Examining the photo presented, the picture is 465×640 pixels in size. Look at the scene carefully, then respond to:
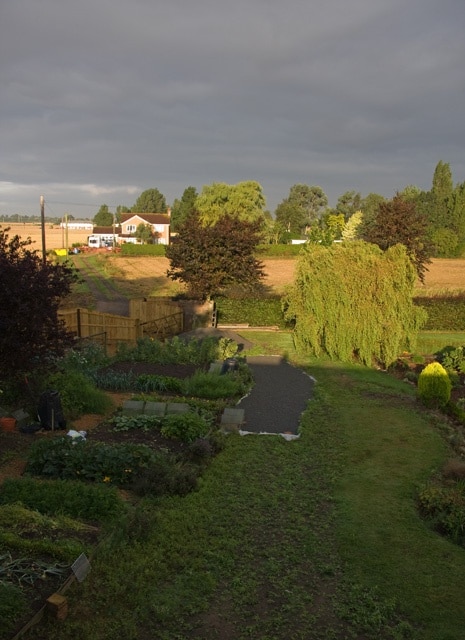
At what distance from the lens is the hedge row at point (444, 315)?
1163 inches

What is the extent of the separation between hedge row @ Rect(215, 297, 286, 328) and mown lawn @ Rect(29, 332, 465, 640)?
17719 millimetres

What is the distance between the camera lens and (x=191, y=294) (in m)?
31.1

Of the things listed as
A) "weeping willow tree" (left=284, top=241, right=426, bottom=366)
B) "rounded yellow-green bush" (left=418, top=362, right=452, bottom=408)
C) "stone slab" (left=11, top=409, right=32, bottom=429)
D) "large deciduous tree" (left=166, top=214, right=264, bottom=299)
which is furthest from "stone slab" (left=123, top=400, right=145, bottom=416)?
"large deciduous tree" (left=166, top=214, right=264, bottom=299)

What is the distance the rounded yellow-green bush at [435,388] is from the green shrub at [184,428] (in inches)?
291

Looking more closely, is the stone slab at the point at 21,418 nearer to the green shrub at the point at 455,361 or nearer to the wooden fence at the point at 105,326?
the wooden fence at the point at 105,326

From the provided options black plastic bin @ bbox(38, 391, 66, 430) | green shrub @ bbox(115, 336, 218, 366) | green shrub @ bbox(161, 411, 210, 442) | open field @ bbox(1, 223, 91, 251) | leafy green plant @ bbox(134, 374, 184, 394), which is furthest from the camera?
open field @ bbox(1, 223, 91, 251)

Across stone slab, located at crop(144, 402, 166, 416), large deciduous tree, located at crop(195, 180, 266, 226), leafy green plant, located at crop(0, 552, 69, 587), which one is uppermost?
large deciduous tree, located at crop(195, 180, 266, 226)

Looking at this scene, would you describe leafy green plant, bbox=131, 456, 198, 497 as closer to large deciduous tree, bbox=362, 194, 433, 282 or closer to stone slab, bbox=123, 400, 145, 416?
stone slab, bbox=123, 400, 145, 416

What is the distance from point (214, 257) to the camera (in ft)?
97.4

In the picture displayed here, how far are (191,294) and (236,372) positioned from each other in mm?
14105

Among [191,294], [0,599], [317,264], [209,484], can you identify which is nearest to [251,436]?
[209,484]

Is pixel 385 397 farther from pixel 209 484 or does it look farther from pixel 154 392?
pixel 209 484

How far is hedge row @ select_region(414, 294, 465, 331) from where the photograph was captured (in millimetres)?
29531

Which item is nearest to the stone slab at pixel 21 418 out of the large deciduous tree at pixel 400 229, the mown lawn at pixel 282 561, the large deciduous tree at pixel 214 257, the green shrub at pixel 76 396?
the green shrub at pixel 76 396
